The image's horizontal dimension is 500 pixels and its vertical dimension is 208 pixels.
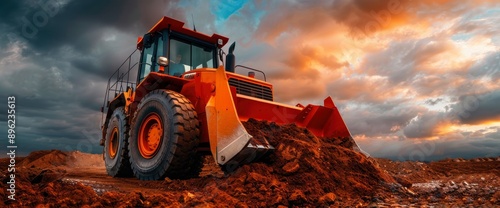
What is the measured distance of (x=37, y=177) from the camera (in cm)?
399

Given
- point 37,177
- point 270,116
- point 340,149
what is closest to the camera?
point 37,177

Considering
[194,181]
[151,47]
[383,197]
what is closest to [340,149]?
[383,197]

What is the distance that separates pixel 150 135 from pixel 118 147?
6.49 feet

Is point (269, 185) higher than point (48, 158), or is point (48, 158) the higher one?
point (269, 185)

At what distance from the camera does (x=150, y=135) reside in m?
5.47

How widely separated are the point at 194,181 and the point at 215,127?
2.68 ft

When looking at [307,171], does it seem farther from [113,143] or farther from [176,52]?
[113,143]

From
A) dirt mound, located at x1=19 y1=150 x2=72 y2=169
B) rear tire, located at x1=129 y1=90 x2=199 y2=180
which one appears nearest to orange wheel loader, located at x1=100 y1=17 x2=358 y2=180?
rear tire, located at x1=129 y1=90 x2=199 y2=180

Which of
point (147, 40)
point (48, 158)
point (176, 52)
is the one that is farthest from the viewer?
point (48, 158)

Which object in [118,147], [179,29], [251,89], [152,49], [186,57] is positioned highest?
[179,29]

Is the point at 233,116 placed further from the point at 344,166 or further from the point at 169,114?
the point at 344,166

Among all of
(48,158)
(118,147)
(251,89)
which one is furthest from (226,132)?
(48,158)

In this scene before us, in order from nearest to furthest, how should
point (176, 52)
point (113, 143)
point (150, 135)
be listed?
point (150, 135) < point (176, 52) < point (113, 143)

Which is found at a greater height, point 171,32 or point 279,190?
point 171,32
